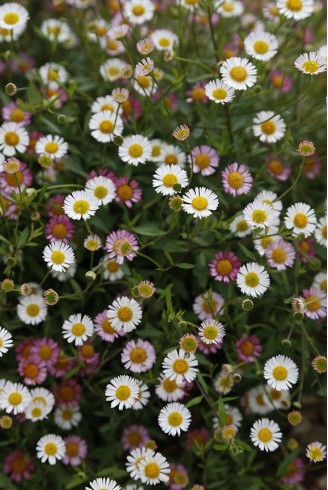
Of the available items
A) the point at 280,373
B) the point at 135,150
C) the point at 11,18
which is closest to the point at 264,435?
the point at 280,373

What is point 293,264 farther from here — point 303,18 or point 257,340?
point 303,18

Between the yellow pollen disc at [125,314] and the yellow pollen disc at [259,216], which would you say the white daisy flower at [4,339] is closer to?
the yellow pollen disc at [125,314]

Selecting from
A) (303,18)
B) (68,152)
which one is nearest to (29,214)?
(68,152)

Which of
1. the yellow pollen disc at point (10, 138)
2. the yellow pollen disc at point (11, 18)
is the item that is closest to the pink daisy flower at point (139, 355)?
the yellow pollen disc at point (10, 138)

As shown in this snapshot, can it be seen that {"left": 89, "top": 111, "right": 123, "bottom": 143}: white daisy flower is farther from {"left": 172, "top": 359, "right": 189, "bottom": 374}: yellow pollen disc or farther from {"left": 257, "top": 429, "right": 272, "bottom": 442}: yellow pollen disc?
{"left": 257, "top": 429, "right": 272, "bottom": 442}: yellow pollen disc

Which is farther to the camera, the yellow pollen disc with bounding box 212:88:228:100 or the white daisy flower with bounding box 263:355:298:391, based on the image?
the yellow pollen disc with bounding box 212:88:228:100

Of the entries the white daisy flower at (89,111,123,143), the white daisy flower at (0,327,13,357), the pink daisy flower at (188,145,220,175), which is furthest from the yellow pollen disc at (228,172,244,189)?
the white daisy flower at (0,327,13,357)
